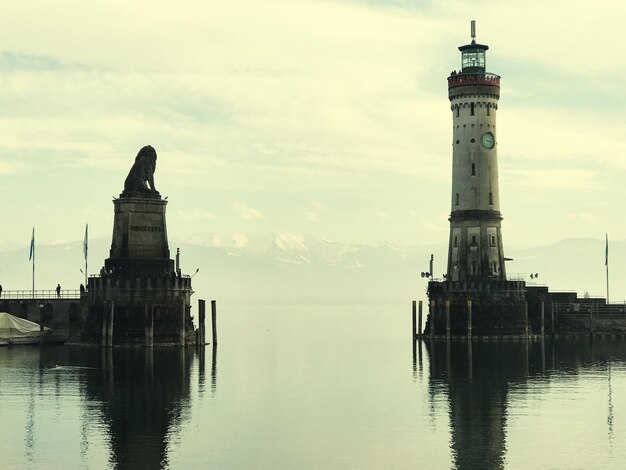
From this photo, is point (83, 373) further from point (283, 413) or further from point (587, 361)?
point (587, 361)

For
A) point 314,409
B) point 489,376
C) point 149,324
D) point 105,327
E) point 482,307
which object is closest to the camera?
point 314,409

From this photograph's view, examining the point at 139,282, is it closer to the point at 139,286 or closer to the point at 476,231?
the point at 139,286

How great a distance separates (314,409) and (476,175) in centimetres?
5821

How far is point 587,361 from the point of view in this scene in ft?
377

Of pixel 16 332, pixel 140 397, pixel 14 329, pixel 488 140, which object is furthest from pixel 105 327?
pixel 488 140

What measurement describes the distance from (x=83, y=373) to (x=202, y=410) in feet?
75.7

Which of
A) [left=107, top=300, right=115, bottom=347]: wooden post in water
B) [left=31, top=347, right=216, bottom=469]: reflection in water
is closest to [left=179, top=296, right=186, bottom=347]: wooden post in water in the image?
[left=31, top=347, right=216, bottom=469]: reflection in water

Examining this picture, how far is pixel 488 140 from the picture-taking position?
135500 mm

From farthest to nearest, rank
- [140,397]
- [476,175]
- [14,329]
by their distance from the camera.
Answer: [476,175] < [14,329] < [140,397]

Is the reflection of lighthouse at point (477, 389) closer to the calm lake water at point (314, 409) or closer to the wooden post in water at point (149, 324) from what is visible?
the calm lake water at point (314, 409)

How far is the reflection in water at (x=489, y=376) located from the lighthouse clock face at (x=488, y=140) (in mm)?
21089

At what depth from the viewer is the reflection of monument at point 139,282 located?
4653 inches

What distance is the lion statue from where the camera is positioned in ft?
395

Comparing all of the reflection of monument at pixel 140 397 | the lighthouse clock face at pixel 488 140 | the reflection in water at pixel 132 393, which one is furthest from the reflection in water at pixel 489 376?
the lighthouse clock face at pixel 488 140
